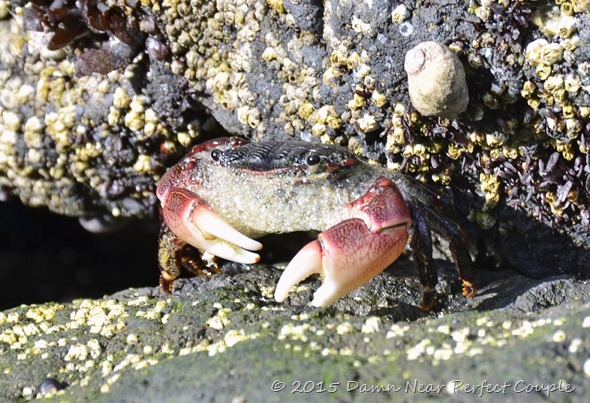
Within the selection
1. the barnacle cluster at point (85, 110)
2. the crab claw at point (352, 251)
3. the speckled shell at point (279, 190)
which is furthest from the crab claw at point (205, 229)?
the barnacle cluster at point (85, 110)

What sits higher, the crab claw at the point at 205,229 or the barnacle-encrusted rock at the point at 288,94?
the barnacle-encrusted rock at the point at 288,94

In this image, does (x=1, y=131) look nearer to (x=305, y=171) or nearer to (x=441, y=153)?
(x=305, y=171)

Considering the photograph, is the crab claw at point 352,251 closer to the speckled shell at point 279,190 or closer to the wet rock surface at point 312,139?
the wet rock surface at point 312,139

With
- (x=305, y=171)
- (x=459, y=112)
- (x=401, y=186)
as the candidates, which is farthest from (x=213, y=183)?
(x=459, y=112)

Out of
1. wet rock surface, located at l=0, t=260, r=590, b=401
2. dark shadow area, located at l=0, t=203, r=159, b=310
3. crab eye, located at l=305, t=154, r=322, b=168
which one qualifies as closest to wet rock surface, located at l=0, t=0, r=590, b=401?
wet rock surface, located at l=0, t=260, r=590, b=401

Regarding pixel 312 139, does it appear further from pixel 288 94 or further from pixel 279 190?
pixel 279 190

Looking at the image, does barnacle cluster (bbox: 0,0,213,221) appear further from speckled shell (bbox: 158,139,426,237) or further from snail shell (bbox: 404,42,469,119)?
snail shell (bbox: 404,42,469,119)

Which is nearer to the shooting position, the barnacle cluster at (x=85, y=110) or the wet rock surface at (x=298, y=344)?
the wet rock surface at (x=298, y=344)
